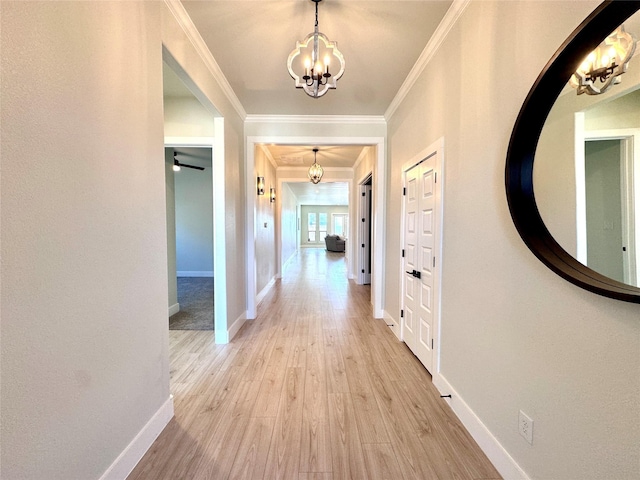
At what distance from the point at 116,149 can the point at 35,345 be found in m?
0.88

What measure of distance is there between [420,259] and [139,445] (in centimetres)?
243

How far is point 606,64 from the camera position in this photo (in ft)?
2.94

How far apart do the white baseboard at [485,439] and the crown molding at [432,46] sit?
2.61 meters

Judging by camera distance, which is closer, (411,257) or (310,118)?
(411,257)

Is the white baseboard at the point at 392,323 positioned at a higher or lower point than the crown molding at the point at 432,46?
lower

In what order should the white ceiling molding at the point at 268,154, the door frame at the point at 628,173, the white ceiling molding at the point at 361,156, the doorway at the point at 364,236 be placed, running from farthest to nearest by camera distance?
the doorway at the point at 364,236 → the white ceiling molding at the point at 361,156 → the white ceiling molding at the point at 268,154 → the door frame at the point at 628,173

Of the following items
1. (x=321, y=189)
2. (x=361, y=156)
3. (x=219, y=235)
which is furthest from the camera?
(x=321, y=189)

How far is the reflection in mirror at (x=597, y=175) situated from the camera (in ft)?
2.68

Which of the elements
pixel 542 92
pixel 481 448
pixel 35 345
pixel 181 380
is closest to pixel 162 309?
pixel 35 345

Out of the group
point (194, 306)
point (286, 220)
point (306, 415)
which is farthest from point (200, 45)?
point (286, 220)

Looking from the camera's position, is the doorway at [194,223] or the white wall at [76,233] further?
the doorway at [194,223]

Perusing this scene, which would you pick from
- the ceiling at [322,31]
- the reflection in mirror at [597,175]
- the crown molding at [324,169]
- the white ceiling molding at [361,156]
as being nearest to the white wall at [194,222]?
the crown molding at [324,169]

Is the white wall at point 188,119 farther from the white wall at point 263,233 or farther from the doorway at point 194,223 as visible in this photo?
the doorway at point 194,223

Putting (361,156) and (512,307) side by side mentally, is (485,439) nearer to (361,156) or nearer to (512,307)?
(512,307)
